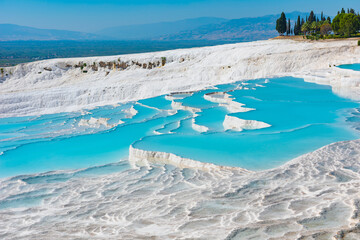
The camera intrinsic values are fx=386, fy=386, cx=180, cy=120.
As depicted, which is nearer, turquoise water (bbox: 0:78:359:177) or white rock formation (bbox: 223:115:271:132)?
turquoise water (bbox: 0:78:359:177)

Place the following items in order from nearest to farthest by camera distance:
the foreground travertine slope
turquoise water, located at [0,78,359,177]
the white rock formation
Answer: turquoise water, located at [0,78,359,177] < the white rock formation < the foreground travertine slope

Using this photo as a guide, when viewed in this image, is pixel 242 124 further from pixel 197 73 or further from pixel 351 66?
pixel 197 73

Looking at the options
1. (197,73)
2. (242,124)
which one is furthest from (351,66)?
(242,124)

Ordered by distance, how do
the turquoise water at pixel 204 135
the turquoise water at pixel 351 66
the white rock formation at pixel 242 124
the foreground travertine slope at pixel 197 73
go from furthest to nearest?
1. the foreground travertine slope at pixel 197 73
2. the turquoise water at pixel 351 66
3. the white rock formation at pixel 242 124
4. the turquoise water at pixel 204 135

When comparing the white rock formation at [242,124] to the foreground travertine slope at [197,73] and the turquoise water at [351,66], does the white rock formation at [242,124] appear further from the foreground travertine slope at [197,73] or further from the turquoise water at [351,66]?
the turquoise water at [351,66]

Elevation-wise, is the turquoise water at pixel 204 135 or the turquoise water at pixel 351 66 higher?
the turquoise water at pixel 351 66

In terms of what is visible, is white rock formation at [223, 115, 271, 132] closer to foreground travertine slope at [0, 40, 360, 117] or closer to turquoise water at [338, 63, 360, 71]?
foreground travertine slope at [0, 40, 360, 117]

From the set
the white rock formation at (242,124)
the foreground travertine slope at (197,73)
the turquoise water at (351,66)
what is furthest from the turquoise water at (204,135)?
the foreground travertine slope at (197,73)

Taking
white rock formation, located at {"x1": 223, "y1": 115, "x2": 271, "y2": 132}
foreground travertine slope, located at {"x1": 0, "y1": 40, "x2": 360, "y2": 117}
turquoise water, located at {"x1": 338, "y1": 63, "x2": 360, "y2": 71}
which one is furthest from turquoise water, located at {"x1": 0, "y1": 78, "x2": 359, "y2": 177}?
foreground travertine slope, located at {"x1": 0, "y1": 40, "x2": 360, "y2": 117}
